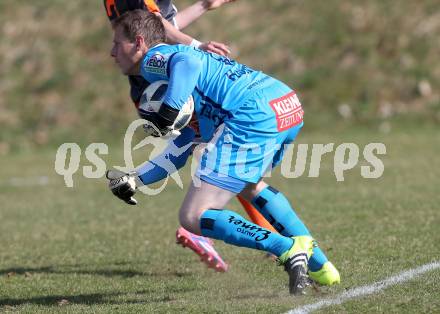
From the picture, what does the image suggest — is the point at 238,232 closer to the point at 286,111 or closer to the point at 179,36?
the point at 286,111

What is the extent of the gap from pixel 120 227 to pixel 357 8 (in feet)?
41.9

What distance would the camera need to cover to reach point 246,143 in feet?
17.4

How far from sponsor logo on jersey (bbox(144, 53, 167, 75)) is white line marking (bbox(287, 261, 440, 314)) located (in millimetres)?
1599

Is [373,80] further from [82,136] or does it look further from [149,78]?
[149,78]

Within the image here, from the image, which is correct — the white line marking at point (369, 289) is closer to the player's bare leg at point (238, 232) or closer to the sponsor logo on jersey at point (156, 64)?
the player's bare leg at point (238, 232)

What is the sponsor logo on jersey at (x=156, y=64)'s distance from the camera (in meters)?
5.34

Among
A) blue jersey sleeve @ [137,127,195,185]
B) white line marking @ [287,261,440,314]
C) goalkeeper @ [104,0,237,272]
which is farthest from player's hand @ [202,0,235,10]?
white line marking @ [287,261,440,314]

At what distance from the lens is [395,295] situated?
17.4 feet

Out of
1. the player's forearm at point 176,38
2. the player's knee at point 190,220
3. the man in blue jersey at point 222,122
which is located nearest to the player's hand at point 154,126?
the man in blue jersey at point 222,122

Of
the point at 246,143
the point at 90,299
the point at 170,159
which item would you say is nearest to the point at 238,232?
the point at 246,143

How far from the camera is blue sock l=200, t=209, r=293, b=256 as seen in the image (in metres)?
5.18

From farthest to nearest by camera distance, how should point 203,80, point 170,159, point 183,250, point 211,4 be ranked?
point 183,250
point 211,4
point 170,159
point 203,80

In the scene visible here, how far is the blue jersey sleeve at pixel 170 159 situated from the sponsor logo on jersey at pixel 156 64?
95cm

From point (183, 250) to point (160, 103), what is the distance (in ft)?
10.1
